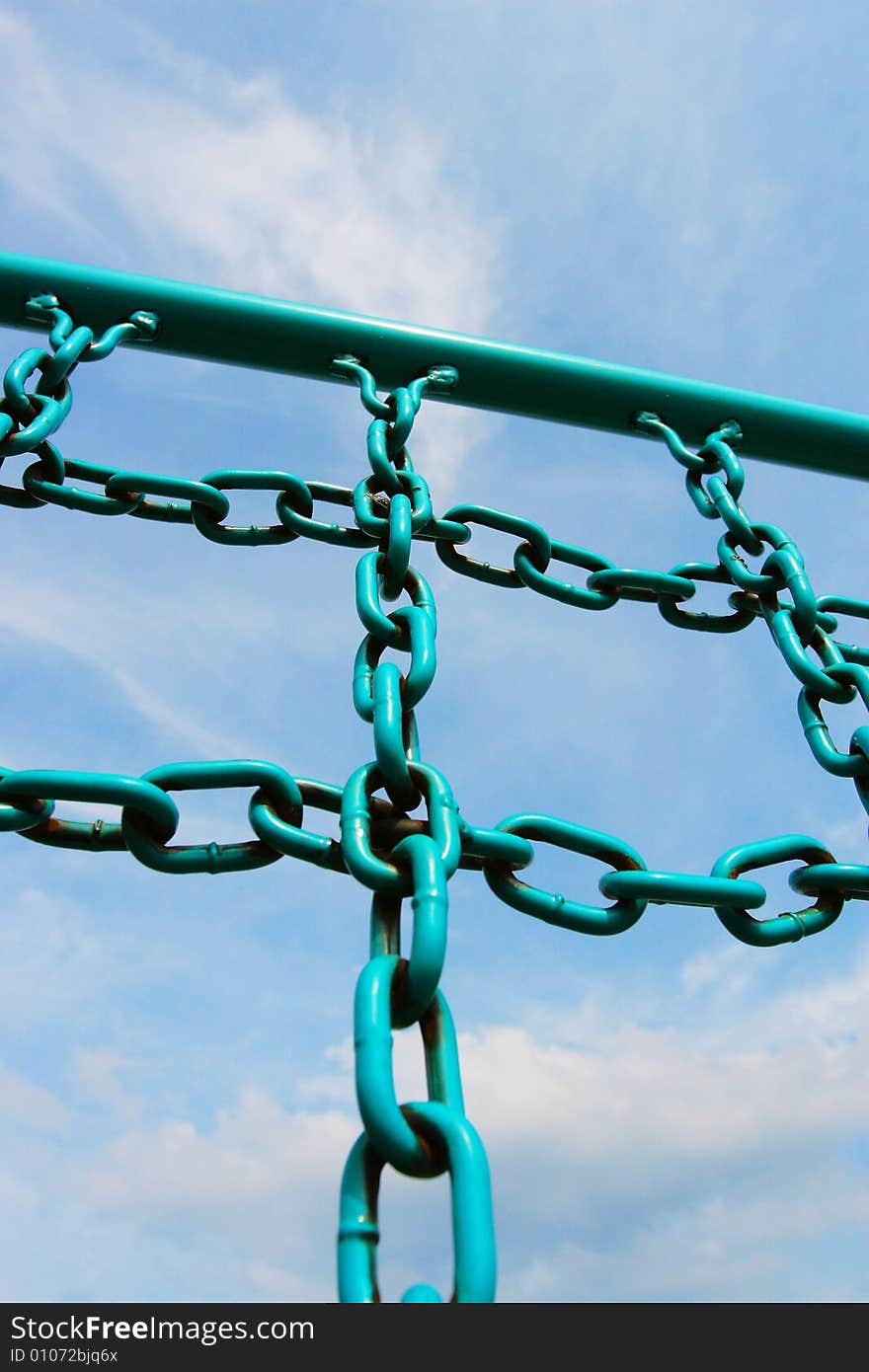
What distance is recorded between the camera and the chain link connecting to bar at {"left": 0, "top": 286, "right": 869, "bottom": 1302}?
844mm

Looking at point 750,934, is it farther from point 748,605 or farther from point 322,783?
point 748,605

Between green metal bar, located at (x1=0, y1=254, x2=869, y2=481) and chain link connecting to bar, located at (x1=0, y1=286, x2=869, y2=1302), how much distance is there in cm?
4

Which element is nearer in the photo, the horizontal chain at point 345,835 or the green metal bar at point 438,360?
the horizontal chain at point 345,835

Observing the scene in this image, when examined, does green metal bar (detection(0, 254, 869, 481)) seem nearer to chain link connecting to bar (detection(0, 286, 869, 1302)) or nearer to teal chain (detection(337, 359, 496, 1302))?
chain link connecting to bar (detection(0, 286, 869, 1302))

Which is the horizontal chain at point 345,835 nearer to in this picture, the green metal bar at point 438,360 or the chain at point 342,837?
the chain at point 342,837

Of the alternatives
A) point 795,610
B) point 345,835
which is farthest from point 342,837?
point 795,610

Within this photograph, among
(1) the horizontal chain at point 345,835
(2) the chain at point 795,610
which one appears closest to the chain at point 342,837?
(1) the horizontal chain at point 345,835

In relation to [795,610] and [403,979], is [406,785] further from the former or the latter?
[795,610]

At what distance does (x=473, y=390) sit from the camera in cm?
232

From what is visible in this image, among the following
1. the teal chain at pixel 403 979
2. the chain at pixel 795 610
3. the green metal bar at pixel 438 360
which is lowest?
the teal chain at pixel 403 979

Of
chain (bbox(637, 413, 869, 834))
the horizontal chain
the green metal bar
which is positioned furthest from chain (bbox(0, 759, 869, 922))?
the green metal bar

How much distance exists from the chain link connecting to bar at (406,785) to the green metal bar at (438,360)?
0.15ft

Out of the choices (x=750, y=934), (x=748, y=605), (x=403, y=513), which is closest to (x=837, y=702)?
(x=748, y=605)

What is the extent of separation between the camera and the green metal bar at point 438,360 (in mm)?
2146
